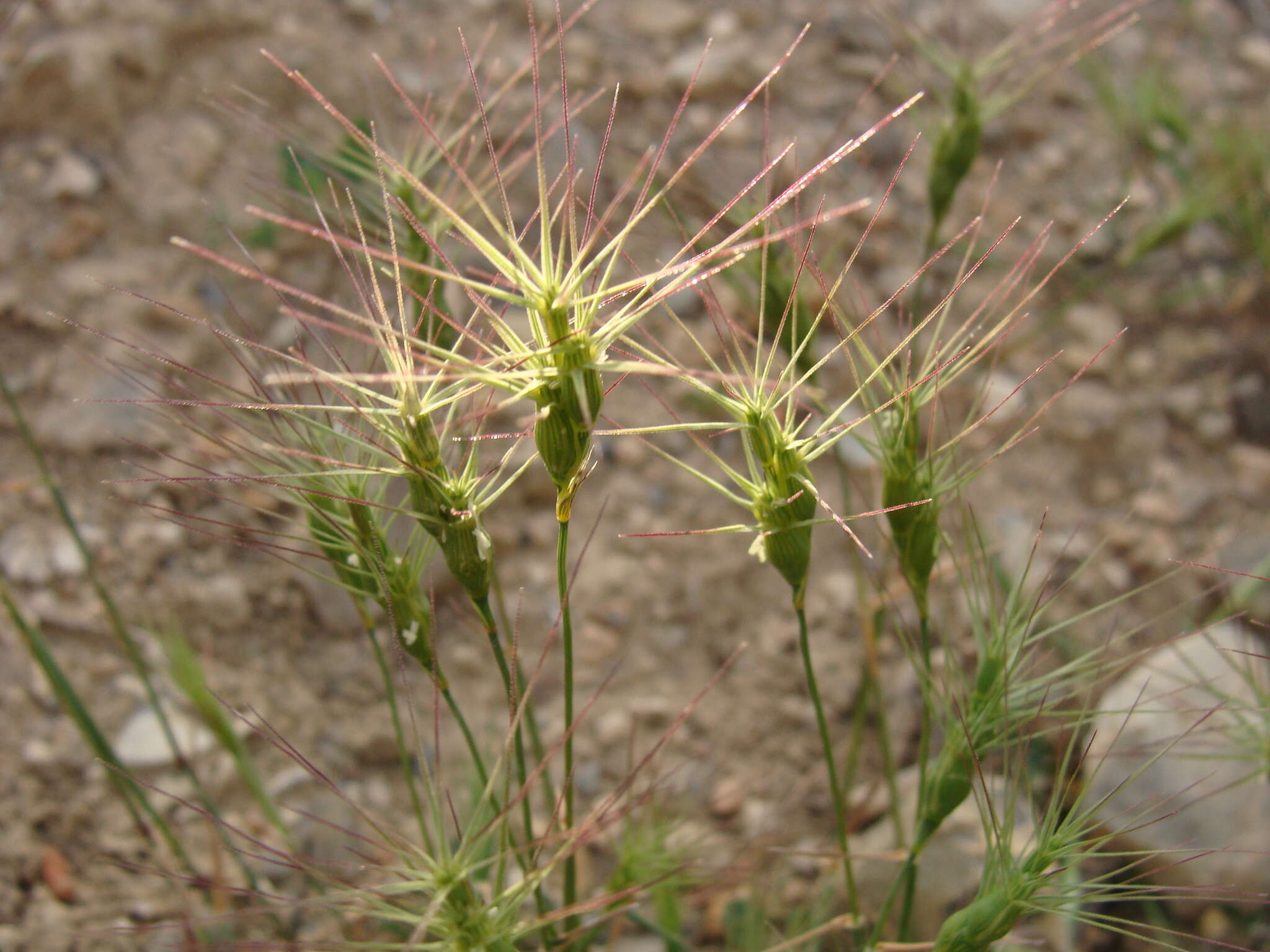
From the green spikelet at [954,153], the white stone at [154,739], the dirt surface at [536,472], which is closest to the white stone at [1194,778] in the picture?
the dirt surface at [536,472]

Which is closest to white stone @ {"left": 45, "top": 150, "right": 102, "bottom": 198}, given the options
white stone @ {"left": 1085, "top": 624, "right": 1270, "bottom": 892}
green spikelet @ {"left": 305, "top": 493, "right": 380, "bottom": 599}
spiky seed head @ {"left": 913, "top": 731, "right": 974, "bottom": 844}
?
green spikelet @ {"left": 305, "top": 493, "right": 380, "bottom": 599}

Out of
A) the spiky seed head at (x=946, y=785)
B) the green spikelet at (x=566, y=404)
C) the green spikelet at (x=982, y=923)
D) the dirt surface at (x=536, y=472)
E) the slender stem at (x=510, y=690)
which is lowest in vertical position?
the green spikelet at (x=982, y=923)

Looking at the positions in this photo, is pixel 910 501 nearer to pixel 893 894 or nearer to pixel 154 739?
pixel 893 894

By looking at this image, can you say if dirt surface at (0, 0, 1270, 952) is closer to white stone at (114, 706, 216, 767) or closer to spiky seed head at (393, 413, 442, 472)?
white stone at (114, 706, 216, 767)

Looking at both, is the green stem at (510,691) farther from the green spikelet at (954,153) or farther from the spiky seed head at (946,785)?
the green spikelet at (954,153)

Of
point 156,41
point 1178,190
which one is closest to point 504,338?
point 156,41

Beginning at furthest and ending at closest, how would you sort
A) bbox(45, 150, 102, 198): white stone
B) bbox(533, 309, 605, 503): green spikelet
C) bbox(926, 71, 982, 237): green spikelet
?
bbox(45, 150, 102, 198): white stone → bbox(926, 71, 982, 237): green spikelet → bbox(533, 309, 605, 503): green spikelet
